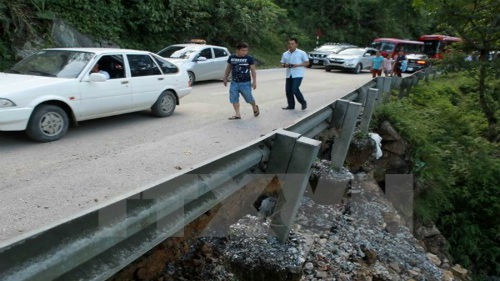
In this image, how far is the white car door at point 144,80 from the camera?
896cm

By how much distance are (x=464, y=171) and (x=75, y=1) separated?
14640 millimetres

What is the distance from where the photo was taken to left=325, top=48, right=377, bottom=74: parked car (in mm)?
25594

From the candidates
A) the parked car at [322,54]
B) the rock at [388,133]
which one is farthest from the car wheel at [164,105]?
the parked car at [322,54]

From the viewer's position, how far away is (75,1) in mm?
16516

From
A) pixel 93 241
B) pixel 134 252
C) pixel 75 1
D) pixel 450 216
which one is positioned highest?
pixel 75 1

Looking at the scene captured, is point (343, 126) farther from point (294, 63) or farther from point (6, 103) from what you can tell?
point (6, 103)

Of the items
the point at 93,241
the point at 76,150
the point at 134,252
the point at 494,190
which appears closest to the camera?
the point at 93,241

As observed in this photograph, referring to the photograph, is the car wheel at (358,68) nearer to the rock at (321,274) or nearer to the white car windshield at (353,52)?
the white car windshield at (353,52)

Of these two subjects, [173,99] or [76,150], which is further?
[173,99]

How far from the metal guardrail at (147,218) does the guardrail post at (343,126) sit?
284cm

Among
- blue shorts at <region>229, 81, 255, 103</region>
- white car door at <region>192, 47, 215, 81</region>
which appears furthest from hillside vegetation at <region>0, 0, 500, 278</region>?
white car door at <region>192, 47, 215, 81</region>

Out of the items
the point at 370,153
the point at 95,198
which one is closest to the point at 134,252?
the point at 95,198

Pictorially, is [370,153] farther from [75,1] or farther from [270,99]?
[75,1]

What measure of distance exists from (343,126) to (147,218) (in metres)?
4.67
